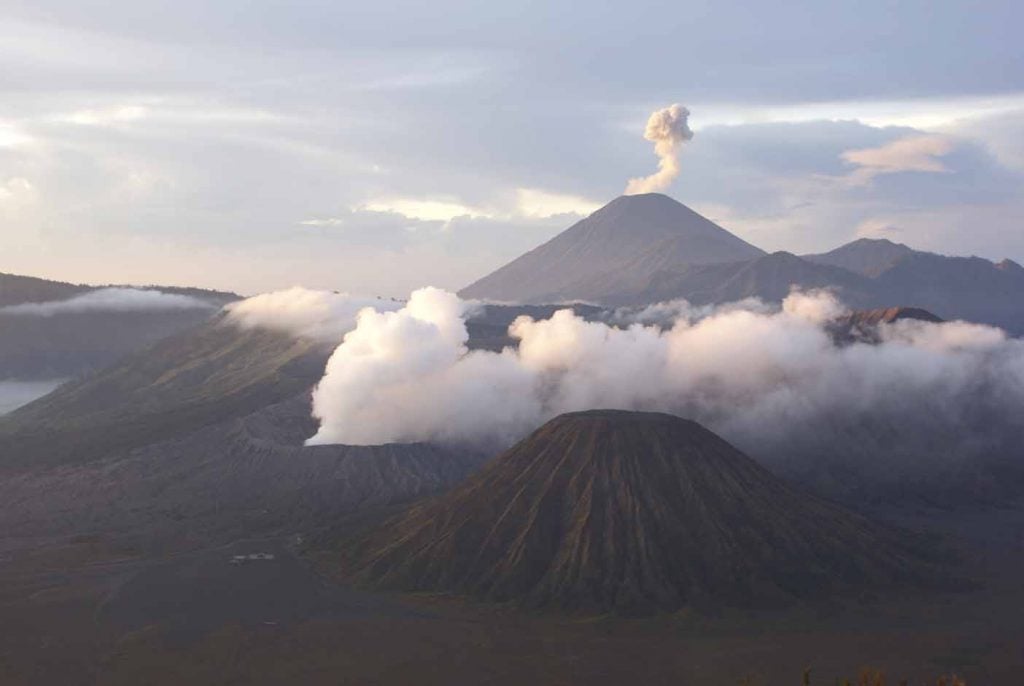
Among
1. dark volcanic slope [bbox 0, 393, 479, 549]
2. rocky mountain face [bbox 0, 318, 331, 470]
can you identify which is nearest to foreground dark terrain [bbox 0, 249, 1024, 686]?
dark volcanic slope [bbox 0, 393, 479, 549]

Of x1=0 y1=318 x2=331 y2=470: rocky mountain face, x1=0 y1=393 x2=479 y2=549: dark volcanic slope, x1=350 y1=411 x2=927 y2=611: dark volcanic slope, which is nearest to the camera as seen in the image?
x1=350 y1=411 x2=927 y2=611: dark volcanic slope

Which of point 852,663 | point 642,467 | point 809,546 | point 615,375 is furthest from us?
point 615,375

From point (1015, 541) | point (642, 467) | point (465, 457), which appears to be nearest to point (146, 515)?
point (465, 457)

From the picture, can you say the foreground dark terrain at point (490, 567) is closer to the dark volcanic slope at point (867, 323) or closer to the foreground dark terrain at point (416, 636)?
the foreground dark terrain at point (416, 636)

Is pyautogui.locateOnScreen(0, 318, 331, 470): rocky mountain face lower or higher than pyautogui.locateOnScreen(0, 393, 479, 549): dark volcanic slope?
higher

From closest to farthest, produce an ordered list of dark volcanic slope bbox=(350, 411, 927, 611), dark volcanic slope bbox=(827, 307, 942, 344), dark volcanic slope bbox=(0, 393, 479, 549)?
dark volcanic slope bbox=(350, 411, 927, 611) < dark volcanic slope bbox=(0, 393, 479, 549) < dark volcanic slope bbox=(827, 307, 942, 344)

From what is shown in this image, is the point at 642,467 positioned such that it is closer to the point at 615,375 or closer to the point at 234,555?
the point at 234,555

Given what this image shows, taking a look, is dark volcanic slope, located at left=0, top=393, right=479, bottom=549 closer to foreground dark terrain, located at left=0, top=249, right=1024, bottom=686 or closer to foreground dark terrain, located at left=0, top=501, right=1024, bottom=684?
foreground dark terrain, located at left=0, top=249, right=1024, bottom=686

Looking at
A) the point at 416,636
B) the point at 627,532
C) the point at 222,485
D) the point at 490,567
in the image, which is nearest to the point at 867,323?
the point at 627,532
